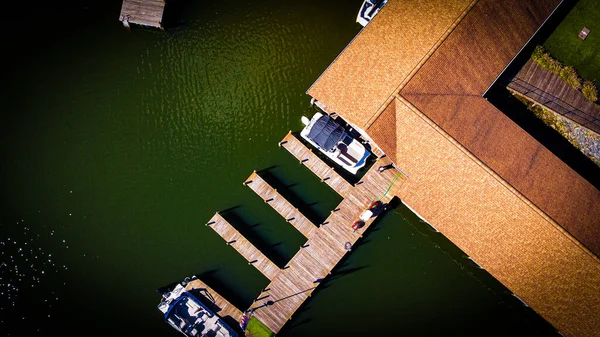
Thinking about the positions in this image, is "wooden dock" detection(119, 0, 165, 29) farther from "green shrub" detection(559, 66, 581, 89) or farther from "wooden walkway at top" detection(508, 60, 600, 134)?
"green shrub" detection(559, 66, 581, 89)

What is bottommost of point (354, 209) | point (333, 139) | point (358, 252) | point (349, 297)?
point (349, 297)

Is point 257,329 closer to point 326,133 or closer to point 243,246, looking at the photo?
point 243,246

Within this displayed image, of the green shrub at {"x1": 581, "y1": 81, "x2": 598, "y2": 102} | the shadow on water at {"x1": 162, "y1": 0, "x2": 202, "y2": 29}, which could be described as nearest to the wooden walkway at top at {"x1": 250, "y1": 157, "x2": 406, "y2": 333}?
the green shrub at {"x1": 581, "y1": 81, "x2": 598, "y2": 102}

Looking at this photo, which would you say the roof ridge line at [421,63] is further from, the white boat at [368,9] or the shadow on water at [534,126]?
the shadow on water at [534,126]

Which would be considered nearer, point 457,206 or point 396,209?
point 457,206

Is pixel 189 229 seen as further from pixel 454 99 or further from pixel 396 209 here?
pixel 454 99

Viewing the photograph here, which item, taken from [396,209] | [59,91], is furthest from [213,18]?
[396,209]
